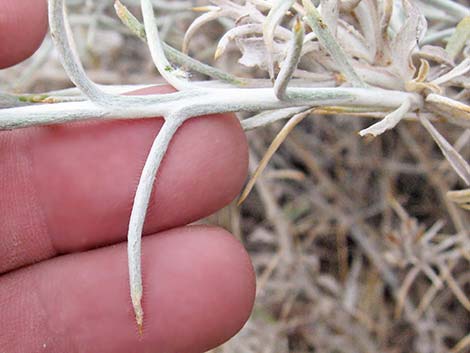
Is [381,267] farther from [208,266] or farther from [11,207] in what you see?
[11,207]

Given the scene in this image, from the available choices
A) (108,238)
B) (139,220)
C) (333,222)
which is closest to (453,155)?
(139,220)

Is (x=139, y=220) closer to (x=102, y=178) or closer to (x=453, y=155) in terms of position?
(x=102, y=178)

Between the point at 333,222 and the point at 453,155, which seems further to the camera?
the point at 333,222

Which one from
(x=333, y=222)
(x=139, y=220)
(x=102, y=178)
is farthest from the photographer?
(x=333, y=222)

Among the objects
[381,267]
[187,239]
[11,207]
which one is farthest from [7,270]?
[381,267]

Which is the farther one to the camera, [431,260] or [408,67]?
[431,260]

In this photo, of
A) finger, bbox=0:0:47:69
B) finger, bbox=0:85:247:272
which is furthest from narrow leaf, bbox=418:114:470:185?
finger, bbox=0:0:47:69

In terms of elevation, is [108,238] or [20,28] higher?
Result: [20,28]

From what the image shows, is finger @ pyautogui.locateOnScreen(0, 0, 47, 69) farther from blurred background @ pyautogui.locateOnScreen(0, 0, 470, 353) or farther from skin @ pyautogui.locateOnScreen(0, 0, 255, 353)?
blurred background @ pyautogui.locateOnScreen(0, 0, 470, 353)
